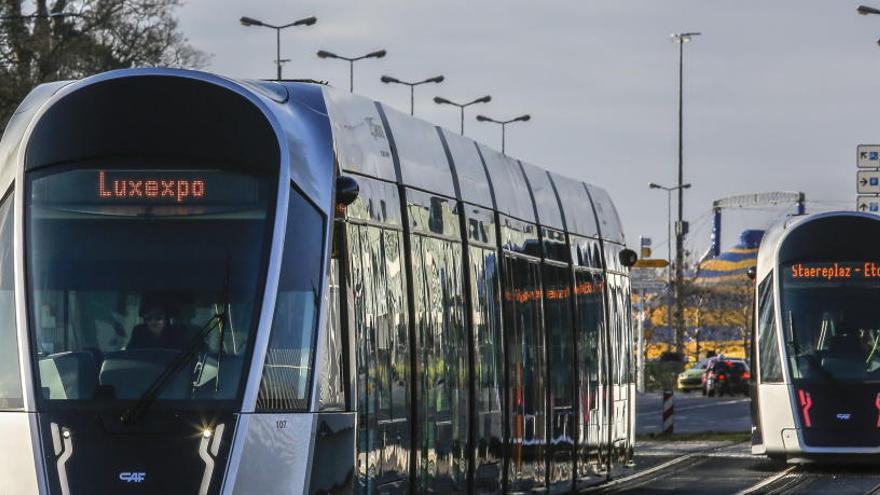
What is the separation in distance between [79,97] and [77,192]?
62 centimetres

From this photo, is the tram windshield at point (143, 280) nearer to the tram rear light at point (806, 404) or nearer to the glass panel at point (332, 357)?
the glass panel at point (332, 357)

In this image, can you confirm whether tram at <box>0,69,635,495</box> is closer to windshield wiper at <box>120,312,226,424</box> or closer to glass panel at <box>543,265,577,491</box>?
windshield wiper at <box>120,312,226,424</box>

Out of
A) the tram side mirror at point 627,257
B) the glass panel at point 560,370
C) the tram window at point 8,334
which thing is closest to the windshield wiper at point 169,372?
the tram window at point 8,334

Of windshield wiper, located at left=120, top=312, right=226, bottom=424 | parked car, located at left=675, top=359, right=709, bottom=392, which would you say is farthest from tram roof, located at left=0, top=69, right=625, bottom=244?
parked car, located at left=675, top=359, right=709, bottom=392

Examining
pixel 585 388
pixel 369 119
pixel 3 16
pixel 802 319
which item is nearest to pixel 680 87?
pixel 3 16

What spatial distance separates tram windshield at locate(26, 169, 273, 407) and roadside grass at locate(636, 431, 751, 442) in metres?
28.4

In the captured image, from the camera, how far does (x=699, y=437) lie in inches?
1628

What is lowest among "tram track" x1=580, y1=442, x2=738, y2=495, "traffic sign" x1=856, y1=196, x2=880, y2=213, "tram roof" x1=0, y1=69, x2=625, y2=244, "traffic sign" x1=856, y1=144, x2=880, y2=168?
"tram track" x1=580, y1=442, x2=738, y2=495

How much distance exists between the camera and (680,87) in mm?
94938

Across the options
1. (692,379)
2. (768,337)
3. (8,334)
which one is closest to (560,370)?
(768,337)

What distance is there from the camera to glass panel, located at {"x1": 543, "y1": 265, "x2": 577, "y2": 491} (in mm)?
21359

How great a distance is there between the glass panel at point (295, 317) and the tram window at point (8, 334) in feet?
4.37

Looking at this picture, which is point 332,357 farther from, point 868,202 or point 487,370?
point 868,202

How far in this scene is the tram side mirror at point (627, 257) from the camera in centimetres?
2609
